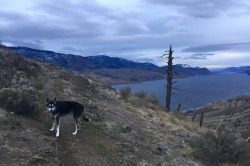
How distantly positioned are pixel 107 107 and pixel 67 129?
7.28 m

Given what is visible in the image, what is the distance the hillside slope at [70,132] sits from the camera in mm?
12273

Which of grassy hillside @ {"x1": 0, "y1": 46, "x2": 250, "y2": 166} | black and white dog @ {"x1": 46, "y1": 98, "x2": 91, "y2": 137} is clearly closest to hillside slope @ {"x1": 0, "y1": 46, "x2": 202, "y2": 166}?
grassy hillside @ {"x1": 0, "y1": 46, "x2": 250, "y2": 166}

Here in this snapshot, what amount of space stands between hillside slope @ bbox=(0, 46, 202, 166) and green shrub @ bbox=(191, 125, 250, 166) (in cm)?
88

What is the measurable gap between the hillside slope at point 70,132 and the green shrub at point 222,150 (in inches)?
34.5

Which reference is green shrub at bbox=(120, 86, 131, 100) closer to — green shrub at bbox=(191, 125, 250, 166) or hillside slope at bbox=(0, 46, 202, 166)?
hillside slope at bbox=(0, 46, 202, 166)

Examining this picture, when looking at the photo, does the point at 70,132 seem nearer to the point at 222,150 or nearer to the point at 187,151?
the point at 187,151

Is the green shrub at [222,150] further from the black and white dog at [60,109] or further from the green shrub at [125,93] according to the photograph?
the green shrub at [125,93]

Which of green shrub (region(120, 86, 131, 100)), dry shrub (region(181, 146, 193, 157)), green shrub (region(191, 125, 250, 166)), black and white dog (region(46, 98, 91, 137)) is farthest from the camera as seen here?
green shrub (region(120, 86, 131, 100))

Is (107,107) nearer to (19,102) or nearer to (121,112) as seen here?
(121,112)

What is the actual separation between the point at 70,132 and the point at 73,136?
0.42m

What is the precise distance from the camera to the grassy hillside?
12312 millimetres

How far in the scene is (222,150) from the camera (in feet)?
58.5

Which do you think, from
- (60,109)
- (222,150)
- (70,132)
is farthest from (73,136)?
(222,150)

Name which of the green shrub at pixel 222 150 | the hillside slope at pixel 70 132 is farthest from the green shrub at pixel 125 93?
the green shrub at pixel 222 150
